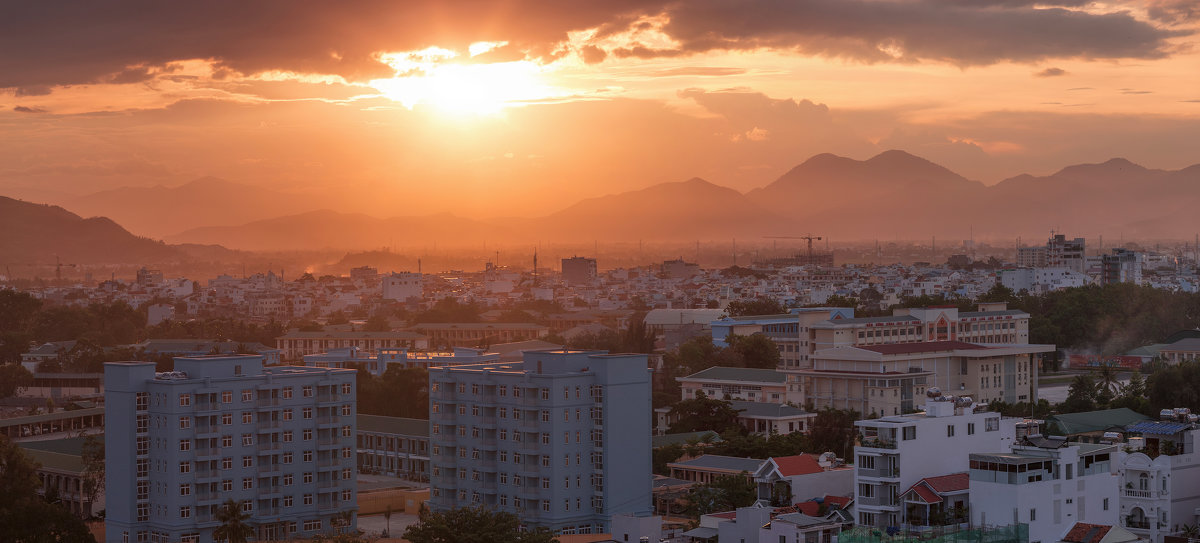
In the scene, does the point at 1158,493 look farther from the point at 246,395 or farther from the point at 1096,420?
the point at 246,395

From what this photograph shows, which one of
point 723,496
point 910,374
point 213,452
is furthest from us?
point 910,374

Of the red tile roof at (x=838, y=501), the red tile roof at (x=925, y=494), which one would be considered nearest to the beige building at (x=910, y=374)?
the red tile roof at (x=838, y=501)

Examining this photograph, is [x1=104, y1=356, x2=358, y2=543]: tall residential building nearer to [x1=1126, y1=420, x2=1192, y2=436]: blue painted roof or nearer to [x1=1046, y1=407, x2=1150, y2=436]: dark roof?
[x1=1126, y1=420, x2=1192, y2=436]: blue painted roof

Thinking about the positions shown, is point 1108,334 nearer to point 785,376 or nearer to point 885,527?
point 785,376

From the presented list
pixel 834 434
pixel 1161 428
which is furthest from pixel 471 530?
pixel 834 434

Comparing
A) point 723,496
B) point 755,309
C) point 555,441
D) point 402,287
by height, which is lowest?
point 723,496

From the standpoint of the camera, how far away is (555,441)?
103ft

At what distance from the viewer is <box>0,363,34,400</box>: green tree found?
62.2 metres

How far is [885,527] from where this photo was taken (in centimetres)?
2569

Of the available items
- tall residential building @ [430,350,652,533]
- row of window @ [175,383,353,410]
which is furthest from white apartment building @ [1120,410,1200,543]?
row of window @ [175,383,353,410]

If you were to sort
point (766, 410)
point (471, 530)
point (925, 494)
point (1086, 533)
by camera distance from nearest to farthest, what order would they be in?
1. point (1086, 533)
2. point (925, 494)
3. point (471, 530)
4. point (766, 410)

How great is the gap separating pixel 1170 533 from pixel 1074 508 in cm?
403

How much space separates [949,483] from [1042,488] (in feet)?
5.44

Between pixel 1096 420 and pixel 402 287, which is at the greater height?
pixel 402 287
